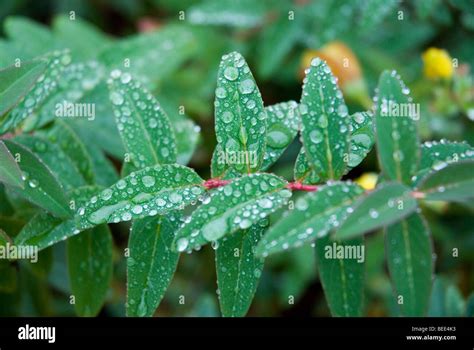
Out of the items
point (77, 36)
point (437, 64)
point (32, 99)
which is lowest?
point (32, 99)

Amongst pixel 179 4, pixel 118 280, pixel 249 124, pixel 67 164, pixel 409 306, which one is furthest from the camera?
pixel 179 4

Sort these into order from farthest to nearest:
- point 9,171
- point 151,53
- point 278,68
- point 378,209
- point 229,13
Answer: point 278,68
point 229,13
point 151,53
point 9,171
point 378,209

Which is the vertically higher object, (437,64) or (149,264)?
(437,64)

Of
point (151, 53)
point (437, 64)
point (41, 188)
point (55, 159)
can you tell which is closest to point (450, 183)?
point (41, 188)

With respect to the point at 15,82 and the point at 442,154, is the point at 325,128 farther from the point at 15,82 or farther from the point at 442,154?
the point at 15,82

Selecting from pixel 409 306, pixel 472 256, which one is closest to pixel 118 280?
pixel 472 256

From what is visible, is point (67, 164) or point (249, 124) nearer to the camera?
point (249, 124)

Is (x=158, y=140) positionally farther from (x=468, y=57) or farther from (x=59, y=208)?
(x=468, y=57)
